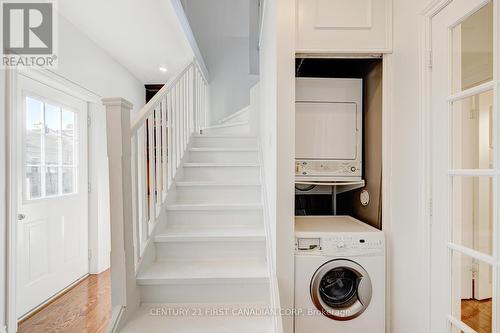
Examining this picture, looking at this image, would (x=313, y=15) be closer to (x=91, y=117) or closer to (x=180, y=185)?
(x=180, y=185)

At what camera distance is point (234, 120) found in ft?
13.8

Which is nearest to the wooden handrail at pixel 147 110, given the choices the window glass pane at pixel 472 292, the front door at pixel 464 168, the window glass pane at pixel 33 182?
the window glass pane at pixel 33 182

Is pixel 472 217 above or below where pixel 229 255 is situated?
above

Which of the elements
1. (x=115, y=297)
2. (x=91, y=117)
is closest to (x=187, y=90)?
(x=91, y=117)

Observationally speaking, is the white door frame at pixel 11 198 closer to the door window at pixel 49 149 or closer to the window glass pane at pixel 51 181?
the door window at pixel 49 149

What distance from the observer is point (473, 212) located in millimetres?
1112

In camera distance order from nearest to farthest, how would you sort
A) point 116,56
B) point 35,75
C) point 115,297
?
point 115,297
point 35,75
point 116,56

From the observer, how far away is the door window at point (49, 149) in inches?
95.0

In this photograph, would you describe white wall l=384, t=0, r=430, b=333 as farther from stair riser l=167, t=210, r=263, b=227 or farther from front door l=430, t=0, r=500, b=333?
stair riser l=167, t=210, r=263, b=227

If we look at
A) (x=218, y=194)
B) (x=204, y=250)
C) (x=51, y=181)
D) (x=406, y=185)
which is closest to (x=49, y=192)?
(x=51, y=181)

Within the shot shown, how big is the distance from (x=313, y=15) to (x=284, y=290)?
1636mm

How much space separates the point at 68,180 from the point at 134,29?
1734mm

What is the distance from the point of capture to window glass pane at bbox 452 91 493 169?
3.39 feet

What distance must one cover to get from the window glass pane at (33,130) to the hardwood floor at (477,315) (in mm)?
3183
